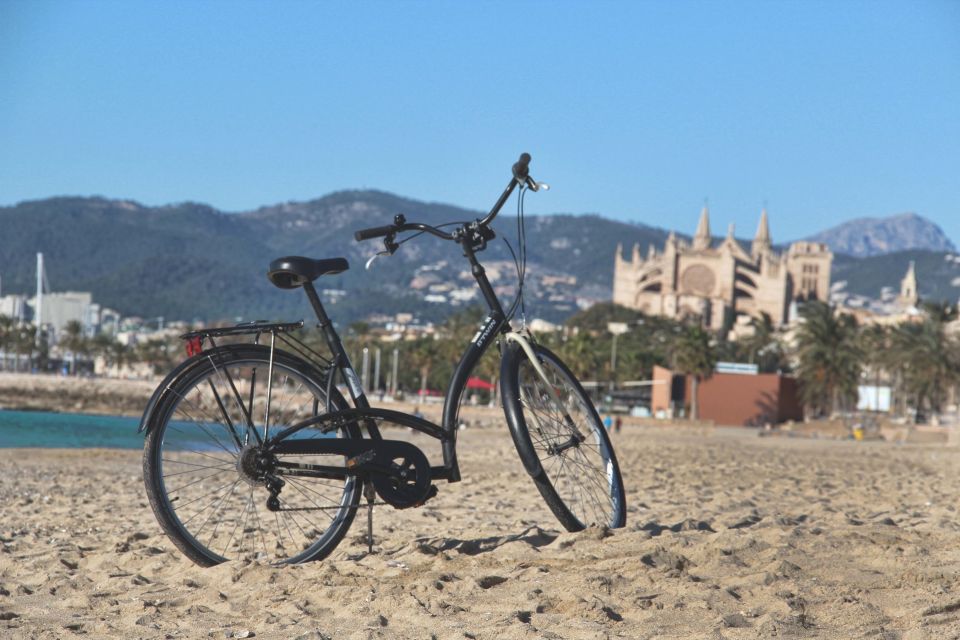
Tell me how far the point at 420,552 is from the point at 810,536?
6.18ft

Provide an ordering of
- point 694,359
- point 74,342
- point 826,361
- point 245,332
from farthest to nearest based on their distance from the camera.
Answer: point 74,342
point 694,359
point 826,361
point 245,332

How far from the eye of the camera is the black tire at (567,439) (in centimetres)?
578

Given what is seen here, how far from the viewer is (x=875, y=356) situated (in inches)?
2621

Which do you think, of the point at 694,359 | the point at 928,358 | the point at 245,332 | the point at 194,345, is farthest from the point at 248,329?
the point at 694,359

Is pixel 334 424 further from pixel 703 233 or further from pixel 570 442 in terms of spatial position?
pixel 703 233

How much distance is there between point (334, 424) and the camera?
548cm

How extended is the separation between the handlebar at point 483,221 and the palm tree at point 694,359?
58.1 meters

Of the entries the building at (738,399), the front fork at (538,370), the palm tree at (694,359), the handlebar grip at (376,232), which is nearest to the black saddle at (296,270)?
the handlebar grip at (376,232)

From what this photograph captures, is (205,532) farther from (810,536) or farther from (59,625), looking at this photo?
(810,536)

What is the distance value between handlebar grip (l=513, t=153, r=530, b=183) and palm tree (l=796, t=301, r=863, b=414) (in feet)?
196

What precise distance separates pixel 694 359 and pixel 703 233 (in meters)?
128

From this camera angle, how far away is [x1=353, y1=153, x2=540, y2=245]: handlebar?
5.70 meters

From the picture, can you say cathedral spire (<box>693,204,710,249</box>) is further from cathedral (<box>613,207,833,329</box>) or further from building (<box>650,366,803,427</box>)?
building (<box>650,366,803,427</box>)

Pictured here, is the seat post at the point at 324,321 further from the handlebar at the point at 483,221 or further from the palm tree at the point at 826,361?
the palm tree at the point at 826,361
